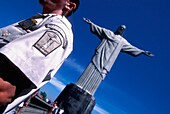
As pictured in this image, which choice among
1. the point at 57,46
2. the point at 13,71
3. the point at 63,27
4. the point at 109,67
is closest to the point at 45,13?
the point at 63,27

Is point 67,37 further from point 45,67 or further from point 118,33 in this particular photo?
point 118,33

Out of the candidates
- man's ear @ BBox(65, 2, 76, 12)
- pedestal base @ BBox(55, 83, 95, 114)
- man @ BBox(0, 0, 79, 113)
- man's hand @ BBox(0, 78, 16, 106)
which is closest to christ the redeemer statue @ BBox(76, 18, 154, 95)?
pedestal base @ BBox(55, 83, 95, 114)

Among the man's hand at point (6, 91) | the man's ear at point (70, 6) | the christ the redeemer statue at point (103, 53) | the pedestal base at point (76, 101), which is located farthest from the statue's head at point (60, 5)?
the christ the redeemer statue at point (103, 53)

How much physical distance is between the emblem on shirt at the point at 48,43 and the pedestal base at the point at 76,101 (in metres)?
13.9

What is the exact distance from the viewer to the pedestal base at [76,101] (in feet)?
49.1

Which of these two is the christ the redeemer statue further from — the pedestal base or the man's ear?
the man's ear

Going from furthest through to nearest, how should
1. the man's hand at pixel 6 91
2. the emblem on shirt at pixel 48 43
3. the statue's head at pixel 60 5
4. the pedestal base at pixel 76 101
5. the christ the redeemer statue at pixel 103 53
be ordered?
the christ the redeemer statue at pixel 103 53 < the pedestal base at pixel 76 101 < the statue's head at pixel 60 5 < the emblem on shirt at pixel 48 43 < the man's hand at pixel 6 91

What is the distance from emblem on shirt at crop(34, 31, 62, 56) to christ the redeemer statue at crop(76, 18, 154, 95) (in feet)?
46.1

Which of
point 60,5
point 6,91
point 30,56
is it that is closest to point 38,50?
point 30,56

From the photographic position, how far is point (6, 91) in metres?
1.13

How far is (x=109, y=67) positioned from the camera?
16641 millimetres

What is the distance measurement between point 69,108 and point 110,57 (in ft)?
13.2

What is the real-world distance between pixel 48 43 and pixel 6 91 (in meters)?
0.28

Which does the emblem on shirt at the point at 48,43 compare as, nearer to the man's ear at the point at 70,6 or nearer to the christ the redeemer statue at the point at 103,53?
the man's ear at the point at 70,6
